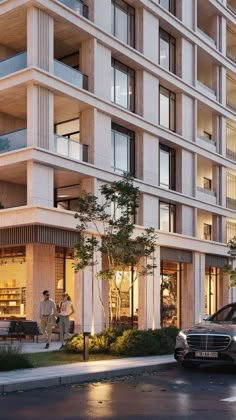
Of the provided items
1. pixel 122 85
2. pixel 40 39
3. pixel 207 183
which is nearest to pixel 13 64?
pixel 40 39

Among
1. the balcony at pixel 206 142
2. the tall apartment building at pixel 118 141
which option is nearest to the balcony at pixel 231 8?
the tall apartment building at pixel 118 141

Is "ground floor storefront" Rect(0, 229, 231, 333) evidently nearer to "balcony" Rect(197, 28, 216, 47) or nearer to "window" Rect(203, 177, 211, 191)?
"window" Rect(203, 177, 211, 191)

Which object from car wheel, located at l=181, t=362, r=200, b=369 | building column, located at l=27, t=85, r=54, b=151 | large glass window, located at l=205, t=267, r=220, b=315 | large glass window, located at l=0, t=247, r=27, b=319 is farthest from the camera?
large glass window, located at l=205, t=267, r=220, b=315

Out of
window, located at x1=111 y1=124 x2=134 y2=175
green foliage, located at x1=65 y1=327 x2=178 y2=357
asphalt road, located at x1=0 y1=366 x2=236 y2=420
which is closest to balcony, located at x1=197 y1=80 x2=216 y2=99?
window, located at x1=111 y1=124 x2=134 y2=175

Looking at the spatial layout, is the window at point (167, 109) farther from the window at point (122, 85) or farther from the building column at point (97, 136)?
the building column at point (97, 136)

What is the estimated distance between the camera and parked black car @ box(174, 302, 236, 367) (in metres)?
14.9

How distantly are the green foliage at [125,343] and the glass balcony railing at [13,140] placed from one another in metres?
9.90

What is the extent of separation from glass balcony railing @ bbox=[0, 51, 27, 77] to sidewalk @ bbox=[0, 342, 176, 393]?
45.4 ft

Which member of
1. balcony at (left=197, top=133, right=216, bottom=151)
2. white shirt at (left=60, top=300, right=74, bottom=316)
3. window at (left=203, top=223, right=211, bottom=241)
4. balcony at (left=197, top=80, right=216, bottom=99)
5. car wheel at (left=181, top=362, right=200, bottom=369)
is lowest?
car wheel at (left=181, top=362, right=200, bottom=369)

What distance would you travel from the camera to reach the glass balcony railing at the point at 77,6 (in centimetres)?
2740

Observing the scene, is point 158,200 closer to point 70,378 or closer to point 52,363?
point 52,363

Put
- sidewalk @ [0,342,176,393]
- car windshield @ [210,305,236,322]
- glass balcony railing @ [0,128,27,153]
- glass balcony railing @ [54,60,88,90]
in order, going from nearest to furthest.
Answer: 1. sidewalk @ [0,342,176,393]
2. car windshield @ [210,305,236,322]
3. glass balcony railing @ [0,128,27,153]
4. glass balcony railing @ [54,60,88,90]

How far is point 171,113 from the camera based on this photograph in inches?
1383

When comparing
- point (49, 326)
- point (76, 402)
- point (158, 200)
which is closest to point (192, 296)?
point (158, 200)
